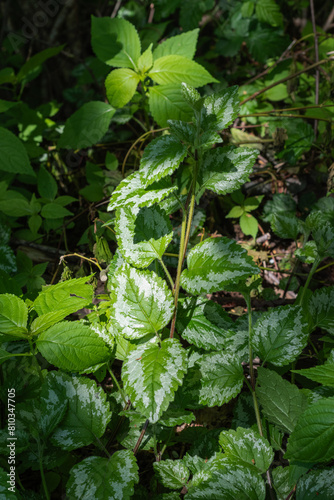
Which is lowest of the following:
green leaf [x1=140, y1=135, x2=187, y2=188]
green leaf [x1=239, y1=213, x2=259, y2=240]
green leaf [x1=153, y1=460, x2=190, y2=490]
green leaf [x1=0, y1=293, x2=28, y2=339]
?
green leaf [x1=153, y1=460, x2=190, y2=490]

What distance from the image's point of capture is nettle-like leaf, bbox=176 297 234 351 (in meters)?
1.22

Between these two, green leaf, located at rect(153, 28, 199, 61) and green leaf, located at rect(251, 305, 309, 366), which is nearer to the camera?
green leaf, located at rect(251, 305, 309, 366)

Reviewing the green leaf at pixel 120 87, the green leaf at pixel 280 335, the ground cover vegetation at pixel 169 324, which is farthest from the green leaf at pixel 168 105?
the green leaf at pixel 280 335

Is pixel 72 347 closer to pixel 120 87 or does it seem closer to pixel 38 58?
pixel 120 87

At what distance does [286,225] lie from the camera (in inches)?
67.2

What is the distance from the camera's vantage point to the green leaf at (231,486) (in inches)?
36.7

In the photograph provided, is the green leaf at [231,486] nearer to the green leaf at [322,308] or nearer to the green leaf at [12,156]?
the green leaf at [322,308]

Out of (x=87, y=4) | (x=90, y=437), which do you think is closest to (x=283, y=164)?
(x=90, y=437)

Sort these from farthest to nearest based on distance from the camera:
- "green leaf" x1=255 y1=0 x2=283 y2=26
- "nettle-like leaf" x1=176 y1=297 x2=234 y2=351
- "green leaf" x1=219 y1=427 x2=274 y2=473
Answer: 1. "green leaf" x1=255 y1=0 x2=283 y2=26
2. "nettle-like leaf" x1=176 y1=297 x2=234 y2=351
3. "green leaf" x1=219 y1=427 x2=274 y2=473

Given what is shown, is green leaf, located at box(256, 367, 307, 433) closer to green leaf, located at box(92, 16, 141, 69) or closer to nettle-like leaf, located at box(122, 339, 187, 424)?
nettle-like leaf, located at box(122, 339, 187, 424)

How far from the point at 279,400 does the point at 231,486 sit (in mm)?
307

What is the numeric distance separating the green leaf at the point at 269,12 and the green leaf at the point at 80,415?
9.37ft

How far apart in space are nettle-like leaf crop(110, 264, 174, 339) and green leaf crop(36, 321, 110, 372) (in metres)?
0.12

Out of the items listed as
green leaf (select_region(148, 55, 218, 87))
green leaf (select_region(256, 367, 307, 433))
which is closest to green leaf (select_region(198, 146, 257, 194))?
green leaf (select_region(256, 367, 307, 433))
